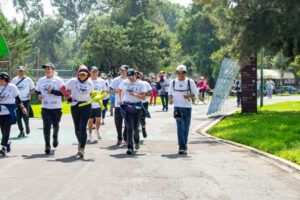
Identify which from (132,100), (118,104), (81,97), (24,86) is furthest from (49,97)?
(24,86)

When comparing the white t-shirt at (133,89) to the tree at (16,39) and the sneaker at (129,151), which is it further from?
the tree at (16,39)

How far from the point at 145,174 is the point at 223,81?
12519mm

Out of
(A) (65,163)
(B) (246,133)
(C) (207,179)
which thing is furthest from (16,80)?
(C) (207,179)

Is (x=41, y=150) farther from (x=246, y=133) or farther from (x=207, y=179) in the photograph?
(x=246, y=133)

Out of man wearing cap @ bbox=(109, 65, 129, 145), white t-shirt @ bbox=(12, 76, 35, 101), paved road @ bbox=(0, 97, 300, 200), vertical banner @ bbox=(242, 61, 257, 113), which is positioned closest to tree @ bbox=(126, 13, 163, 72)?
vertical banner @ bbox=(242, 61, 257, 113)

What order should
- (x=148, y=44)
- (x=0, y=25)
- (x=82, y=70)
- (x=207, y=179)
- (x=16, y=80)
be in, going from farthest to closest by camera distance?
(x=148, y=44) → (x=0, y=25) → (x=16, y=80) → (x=82, y=70) → (x=207, y=179)

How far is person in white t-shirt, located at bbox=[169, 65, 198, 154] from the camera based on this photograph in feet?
32.3

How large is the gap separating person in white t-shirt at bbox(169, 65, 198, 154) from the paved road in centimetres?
43

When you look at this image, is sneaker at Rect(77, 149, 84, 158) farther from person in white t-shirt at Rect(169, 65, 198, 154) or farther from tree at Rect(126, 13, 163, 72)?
tree at Rect(126, 13, 163, 72)

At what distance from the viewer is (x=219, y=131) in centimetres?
1405

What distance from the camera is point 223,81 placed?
19344mm

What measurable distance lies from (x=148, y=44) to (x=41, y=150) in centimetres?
4359

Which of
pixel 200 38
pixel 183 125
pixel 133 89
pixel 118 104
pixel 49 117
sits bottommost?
pixel 183 125

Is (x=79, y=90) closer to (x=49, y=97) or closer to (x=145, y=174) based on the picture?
(x=49, y=97)
